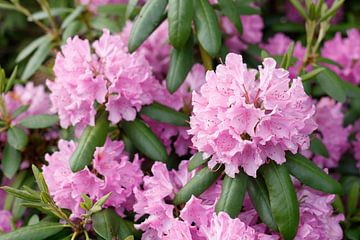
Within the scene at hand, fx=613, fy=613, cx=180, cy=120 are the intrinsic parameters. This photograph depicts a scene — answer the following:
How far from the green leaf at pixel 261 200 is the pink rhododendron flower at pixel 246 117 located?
6cm

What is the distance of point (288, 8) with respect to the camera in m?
2.53

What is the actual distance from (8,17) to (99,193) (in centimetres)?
147

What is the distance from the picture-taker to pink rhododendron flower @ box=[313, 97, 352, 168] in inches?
74.4

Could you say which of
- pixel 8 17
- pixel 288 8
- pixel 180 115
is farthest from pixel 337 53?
pixel 8 17

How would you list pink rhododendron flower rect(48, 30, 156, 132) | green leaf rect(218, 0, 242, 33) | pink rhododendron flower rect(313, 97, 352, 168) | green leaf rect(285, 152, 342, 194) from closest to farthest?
green leaf rect(285, 152, 342, 194)
pink rhododendron flower rect(48, 30, 156, 132)
green leaf rect(218, 0, 242, 33)
pink rhododendron flower rect(313, 97, 352, 168)

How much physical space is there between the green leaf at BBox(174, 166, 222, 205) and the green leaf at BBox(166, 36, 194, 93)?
0.31 m

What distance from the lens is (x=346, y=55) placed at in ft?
6.87

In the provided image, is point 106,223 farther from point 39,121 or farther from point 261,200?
point 39,121

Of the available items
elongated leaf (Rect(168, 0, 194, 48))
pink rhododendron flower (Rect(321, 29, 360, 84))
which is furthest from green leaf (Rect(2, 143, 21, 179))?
pink rhododendron flower (Rect(321, 29, 360, 84))

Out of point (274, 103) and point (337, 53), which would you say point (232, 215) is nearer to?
point (274, 103)

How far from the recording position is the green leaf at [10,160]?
174cm

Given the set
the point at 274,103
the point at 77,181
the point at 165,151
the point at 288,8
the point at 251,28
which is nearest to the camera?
the point at 274,103

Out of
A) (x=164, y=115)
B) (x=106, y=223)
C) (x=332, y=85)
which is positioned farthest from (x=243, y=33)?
(x=106, y=223)

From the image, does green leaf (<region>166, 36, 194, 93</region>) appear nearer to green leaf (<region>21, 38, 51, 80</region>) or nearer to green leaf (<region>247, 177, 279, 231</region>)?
green leaf (<region>247, 177, 279, 231</region>)
